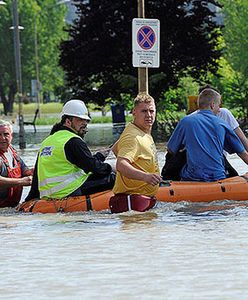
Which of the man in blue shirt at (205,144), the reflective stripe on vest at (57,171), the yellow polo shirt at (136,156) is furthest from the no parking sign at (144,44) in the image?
the yellow polo shirt at (136,156)

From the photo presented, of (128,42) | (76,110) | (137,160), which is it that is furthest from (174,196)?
(128,42)

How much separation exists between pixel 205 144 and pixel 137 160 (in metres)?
1.54

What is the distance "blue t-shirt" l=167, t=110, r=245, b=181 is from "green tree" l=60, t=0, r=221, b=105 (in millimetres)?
22661

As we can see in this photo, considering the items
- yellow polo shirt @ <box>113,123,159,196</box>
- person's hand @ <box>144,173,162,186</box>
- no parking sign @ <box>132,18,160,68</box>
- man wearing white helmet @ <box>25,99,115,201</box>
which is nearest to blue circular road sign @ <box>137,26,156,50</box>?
no parking sign @ <box>132,18,160,68</box>

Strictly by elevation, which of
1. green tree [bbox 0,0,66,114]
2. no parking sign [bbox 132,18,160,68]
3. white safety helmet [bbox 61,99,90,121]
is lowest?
green tree [bbox 0,0,66,114]

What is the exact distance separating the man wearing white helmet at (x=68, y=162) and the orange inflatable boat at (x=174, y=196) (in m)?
0.13

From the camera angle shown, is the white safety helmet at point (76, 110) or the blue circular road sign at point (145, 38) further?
the blue circular road sign at point (145, 38)

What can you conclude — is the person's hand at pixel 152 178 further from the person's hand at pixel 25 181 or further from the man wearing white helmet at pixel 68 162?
the person's hand at pixel 25 181

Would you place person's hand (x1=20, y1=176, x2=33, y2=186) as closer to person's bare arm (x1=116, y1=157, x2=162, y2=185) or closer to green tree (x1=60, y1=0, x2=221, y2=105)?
person's bare arm (x1=116, y1=157, x2=162, y2=185)

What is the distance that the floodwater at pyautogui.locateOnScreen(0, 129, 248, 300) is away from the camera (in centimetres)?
793

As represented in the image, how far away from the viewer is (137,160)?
41.0ft

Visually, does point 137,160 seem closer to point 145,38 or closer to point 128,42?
point 145,38

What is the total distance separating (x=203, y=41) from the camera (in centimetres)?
3784

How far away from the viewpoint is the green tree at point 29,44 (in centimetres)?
8525
